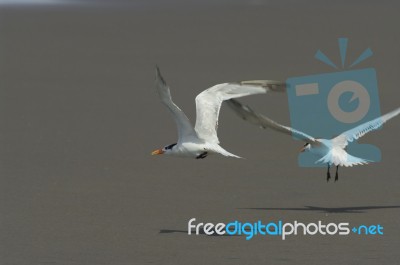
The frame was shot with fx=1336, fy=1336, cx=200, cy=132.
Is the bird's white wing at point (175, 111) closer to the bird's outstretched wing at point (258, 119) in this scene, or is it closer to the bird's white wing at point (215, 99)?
the bird's white wing at point (215, 99)

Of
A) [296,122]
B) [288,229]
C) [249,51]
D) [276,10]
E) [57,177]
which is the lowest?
[288,229]

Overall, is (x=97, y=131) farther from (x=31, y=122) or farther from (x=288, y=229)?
(x=288, y=229)

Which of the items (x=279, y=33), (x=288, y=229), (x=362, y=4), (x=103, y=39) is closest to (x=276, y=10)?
(x=362, y=4)

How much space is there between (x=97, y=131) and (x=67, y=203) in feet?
13.4

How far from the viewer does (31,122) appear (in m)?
16.7

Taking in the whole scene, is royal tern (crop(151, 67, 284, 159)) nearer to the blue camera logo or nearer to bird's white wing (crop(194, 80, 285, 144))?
bird's white wing (crop(194, 80, 285, 144))

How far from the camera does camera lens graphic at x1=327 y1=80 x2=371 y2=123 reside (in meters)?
16.1

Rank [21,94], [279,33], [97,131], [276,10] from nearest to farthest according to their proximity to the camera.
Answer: [97,131]
[21,94]
[279,33]
[276,10]

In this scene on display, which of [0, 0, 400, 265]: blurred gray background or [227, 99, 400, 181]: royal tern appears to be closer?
[0, 0, 400, 265]: blurred gray background

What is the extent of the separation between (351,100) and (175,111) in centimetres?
619

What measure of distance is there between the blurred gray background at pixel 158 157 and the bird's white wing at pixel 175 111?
739 millimetres

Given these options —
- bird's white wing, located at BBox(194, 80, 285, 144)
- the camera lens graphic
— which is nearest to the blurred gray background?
the camera lens graphic

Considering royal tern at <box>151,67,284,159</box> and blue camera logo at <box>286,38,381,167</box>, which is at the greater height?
blue camera logo at <box>286,38,381,167</box>

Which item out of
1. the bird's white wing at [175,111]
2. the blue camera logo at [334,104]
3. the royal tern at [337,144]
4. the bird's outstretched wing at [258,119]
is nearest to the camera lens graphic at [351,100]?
the blue camera logo at [334,104]
